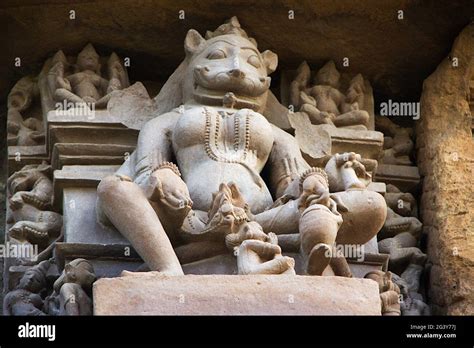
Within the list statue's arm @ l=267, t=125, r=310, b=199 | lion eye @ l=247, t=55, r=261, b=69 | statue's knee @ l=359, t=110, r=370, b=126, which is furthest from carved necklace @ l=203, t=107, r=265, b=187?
statue's knee @ l=359, t=110, r=370, b=126

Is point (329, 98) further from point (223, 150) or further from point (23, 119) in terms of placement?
point (23, 119)

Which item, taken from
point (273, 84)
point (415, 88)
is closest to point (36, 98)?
point (273, 84)

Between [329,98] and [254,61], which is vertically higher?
[254,61]

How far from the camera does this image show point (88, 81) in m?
10.9

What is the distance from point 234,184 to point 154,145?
26.1 inches

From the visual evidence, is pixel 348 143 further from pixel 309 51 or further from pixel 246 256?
pixel 246 256

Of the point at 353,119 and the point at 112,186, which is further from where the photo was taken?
the point at 353,119

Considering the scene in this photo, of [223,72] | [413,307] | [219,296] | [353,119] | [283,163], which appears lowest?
[413,307]

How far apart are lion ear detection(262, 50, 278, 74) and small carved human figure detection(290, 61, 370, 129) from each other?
0.28 meters

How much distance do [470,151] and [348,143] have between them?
59cm

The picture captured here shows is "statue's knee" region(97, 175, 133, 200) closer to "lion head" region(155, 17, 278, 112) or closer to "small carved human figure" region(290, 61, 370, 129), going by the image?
"lion head" region(155, 17, 278, 112)

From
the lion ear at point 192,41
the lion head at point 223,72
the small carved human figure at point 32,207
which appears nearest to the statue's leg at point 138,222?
the small carved human figure at point 32,207

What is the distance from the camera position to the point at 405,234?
10.6m

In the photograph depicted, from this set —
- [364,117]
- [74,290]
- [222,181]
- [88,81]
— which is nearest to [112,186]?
[74,290]
